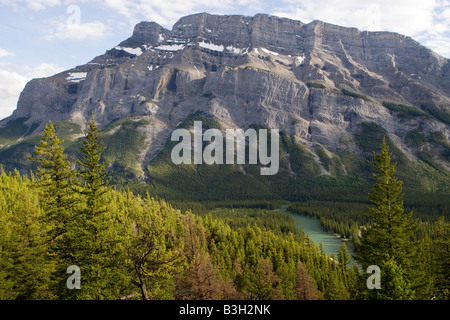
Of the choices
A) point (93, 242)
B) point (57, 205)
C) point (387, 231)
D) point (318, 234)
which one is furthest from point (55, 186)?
point (318, 234)

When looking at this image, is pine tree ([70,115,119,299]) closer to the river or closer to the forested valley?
the forested valley

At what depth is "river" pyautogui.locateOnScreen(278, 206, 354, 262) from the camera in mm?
126000

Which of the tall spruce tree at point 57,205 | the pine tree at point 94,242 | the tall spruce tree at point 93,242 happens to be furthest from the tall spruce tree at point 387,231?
the tall spruce tree at point 57,205

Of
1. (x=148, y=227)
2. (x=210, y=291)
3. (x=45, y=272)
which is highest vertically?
(x=148, y=227)

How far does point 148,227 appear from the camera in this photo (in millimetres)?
27406

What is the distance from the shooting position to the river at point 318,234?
126000 millimetres

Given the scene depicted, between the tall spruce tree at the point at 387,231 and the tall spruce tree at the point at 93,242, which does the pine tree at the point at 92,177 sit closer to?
the tall spruce tree at the point at 93,242

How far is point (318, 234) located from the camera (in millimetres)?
149250

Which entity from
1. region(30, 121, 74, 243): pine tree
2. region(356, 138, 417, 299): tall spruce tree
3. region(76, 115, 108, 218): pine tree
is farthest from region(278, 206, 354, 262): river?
region(30, 121, 74, 243): pine tree

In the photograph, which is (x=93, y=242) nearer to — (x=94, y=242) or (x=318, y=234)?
(x=94, y=242)
